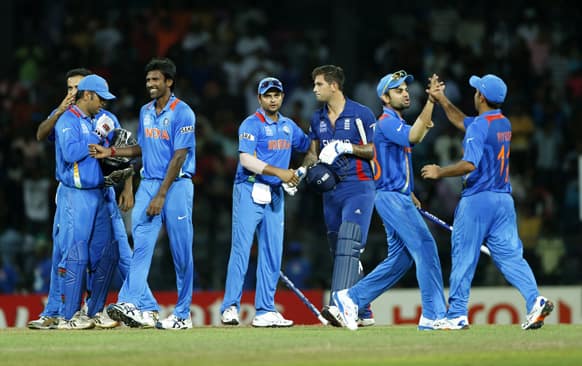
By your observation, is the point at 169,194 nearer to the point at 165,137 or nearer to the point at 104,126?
the point at 165,137

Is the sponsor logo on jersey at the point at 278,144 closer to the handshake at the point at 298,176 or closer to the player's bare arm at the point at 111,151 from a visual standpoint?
the handshake at the point at 298,176

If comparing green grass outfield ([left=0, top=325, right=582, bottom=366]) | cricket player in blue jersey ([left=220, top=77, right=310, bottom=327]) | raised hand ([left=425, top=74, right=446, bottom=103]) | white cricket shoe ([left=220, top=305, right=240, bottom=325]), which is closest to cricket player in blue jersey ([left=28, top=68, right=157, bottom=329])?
green grass outfield ([left=0, top=325, right=582, bottom=366])

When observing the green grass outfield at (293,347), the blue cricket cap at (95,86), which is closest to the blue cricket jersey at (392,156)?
the green grass outfield at (293,347)

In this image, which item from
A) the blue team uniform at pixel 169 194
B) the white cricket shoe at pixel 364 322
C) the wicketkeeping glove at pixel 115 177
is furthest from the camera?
the white cricket shoe at pixel 364 322

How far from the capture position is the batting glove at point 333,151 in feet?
40.2

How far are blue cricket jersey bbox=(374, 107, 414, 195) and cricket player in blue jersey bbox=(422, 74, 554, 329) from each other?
1.71 ft

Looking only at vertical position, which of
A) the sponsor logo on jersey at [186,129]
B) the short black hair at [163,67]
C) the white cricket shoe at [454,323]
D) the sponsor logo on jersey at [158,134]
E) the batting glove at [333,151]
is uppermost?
the short black hair at [163,67]

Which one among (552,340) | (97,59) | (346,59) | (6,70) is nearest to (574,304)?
(346,59)

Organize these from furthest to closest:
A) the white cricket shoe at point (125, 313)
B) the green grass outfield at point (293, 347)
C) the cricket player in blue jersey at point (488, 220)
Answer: the white cricket shoe at point (125, 313) → the cricket player in blue jersey at point (488, 220) → the green grass outfield at point (293, 347)

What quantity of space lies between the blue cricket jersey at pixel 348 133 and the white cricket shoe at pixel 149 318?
2302 millimetres

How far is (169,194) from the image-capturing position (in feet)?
41.1

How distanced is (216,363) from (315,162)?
3897 mm

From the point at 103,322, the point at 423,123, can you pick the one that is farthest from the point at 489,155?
the point at 103,322

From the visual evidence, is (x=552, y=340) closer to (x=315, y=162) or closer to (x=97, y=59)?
(x=315, y=162)
